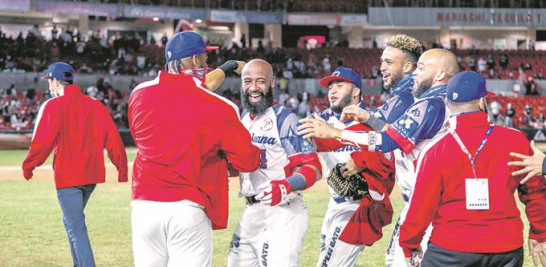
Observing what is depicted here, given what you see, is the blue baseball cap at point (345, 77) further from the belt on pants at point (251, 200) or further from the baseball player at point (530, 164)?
the baseball player at point (530, 164)

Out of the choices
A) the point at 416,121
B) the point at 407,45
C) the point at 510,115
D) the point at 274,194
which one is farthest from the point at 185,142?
the point at 510,115

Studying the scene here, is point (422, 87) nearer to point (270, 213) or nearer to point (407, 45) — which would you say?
point (407, 45)

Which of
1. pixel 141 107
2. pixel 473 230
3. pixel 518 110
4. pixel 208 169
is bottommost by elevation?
pixel 518 110

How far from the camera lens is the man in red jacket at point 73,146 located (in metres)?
7.66

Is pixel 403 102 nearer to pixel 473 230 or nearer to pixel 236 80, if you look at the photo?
pixel 473 230

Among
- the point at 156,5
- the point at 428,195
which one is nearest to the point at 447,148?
the point at 428,195

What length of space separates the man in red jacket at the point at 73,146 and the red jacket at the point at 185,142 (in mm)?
2865

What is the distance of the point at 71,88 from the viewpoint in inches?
311

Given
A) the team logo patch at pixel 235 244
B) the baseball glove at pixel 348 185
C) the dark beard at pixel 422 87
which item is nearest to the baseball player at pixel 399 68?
the dark beard at pixel 422 87

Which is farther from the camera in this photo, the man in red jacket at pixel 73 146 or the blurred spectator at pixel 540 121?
the blurred spectator at pixel 540 121

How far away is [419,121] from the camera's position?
Answer: 5492mm

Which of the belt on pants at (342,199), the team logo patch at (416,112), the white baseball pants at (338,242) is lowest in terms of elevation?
the white baseball pants at (338,242)

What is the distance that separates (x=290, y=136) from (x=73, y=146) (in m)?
2.91

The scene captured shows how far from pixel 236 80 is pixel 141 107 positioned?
120ft
